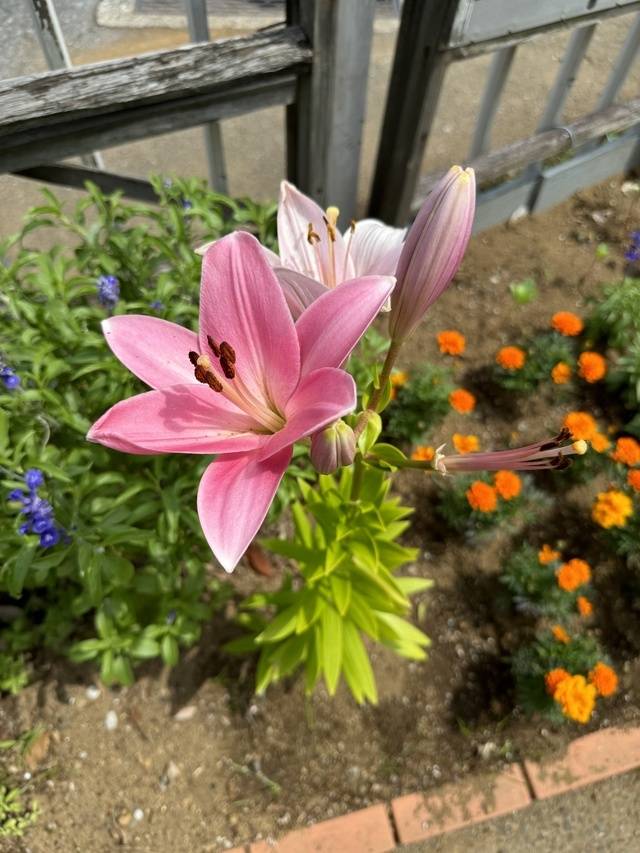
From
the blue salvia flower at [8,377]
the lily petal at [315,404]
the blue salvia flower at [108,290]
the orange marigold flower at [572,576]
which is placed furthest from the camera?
the orange marigold flower at [572,576]

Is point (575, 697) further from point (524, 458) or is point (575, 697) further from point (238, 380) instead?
point (238, 380)

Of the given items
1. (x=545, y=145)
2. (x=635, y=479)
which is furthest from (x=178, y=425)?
(x=545, y=145)

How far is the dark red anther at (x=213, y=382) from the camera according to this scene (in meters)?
0.62

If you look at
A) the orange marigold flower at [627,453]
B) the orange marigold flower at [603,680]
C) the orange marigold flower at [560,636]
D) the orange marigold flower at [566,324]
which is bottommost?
the orange marigold flower at [560,636]

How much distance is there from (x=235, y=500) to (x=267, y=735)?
1435mm

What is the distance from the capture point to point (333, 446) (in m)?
0.64

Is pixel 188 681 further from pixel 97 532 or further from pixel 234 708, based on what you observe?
pixel 97 532

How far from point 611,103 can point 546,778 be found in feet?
9.55

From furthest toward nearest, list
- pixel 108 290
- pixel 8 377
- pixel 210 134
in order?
pixel 210 134 → pixel 108 290 → pixel 8 377

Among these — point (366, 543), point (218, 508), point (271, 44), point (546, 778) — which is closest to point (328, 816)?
point (546, 778)

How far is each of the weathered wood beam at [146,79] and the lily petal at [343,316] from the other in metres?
1.29

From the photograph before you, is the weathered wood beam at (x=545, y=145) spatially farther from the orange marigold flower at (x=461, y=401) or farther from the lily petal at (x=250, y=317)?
the lily petal at (x=250, y=317)

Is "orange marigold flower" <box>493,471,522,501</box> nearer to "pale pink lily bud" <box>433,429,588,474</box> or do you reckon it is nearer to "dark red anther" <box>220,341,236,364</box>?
"pale pink lily bud" <box>433,429,588,474</box>

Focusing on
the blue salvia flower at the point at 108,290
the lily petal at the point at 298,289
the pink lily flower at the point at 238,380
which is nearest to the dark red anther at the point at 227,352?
the pink lily flower at the point at 238,380
